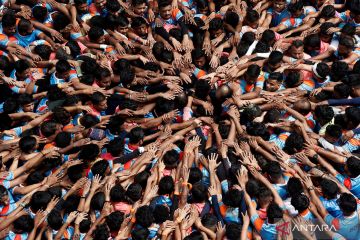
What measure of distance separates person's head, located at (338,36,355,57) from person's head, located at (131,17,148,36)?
3540 millimetres

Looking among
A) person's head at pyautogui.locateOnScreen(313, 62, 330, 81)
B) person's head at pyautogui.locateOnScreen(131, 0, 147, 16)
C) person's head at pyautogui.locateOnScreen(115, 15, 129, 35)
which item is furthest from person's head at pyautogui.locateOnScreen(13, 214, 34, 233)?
person's head at pyautogui.locateOnScreen(313, 62, 330, 81)

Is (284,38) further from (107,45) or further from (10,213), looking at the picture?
(10,213)

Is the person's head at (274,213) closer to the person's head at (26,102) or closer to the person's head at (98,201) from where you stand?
the person's head at (98,201)

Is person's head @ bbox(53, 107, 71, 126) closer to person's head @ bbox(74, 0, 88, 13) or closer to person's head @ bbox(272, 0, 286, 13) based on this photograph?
person's head @ bbox(74, 0, 88, 13)

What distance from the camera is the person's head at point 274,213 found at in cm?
775

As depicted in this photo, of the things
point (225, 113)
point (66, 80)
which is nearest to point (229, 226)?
point (225, 113)

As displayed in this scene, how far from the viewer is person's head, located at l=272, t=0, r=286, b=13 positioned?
10836 mm

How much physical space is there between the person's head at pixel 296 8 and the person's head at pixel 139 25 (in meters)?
2.76

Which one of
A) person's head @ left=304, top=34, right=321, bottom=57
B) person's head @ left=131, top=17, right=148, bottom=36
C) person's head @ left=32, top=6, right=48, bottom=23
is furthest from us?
person's head @ left=32, top=6, right=48, bottom=23

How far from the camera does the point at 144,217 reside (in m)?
7.86

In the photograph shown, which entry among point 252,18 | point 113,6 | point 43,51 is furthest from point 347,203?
point 43,51

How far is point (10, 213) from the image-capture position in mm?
8320

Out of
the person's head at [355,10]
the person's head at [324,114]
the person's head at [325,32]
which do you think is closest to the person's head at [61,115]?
the person's head at [324,114]

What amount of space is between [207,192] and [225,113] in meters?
1.68
